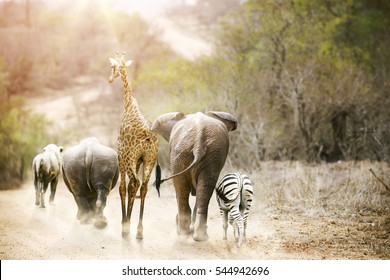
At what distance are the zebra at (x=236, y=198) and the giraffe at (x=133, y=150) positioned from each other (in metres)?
0.70

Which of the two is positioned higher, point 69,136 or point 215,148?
point 215,148

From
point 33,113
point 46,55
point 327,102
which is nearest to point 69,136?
point 33,113

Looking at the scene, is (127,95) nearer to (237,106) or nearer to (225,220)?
(225,220)

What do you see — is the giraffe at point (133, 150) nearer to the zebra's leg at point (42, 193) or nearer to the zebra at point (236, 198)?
the zebra at point (236, 198)

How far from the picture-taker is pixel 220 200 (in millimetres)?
4742

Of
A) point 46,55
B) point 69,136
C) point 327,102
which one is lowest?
point 69,136

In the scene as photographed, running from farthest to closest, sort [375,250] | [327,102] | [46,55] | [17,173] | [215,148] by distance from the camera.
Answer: [327,102] → [46,55] → [17,173] → [375,250] → [215,148]

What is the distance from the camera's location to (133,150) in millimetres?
4723

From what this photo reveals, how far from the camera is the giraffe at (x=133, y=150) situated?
15.5ft

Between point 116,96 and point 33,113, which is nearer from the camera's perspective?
point 33,113

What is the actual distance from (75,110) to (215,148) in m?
7.64

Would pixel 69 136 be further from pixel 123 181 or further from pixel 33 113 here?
pixel 123 181

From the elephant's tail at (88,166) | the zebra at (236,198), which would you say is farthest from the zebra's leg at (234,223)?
the elephant's tail at (88,166)

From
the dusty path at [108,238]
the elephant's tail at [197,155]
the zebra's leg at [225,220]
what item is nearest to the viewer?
the elephant's tail at [197,155]
